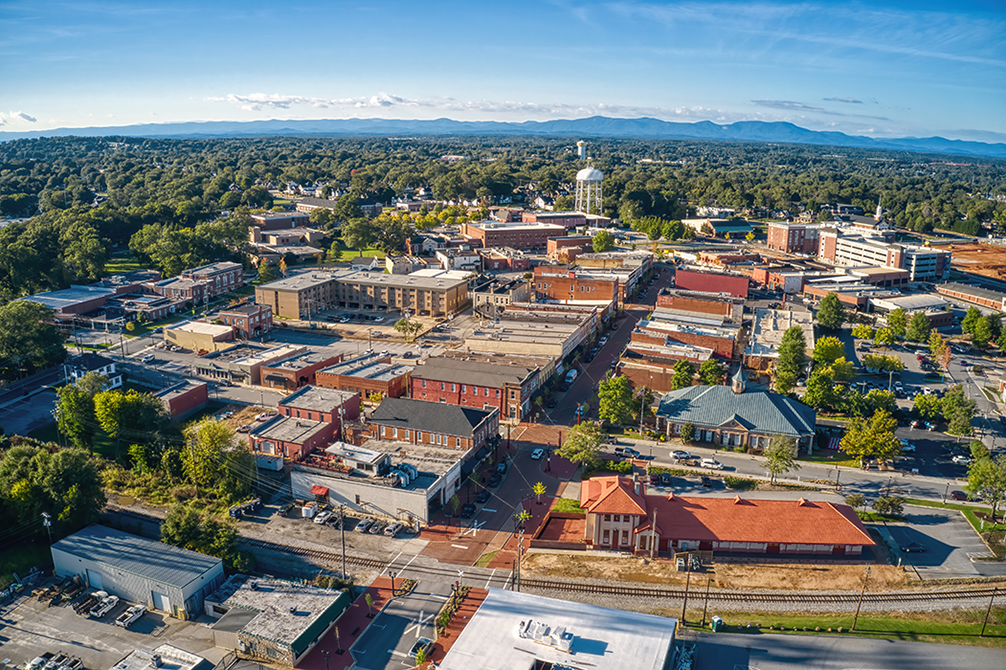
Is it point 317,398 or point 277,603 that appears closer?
point 277,603

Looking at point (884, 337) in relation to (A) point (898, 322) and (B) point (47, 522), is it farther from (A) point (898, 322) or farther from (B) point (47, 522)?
(B) point (47, 522)

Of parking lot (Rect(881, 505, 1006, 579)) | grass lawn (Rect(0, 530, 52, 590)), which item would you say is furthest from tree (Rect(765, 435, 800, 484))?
grass lawn (Rect(0, 530, 52, 590))

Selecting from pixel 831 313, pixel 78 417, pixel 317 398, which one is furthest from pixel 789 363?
pixel 78 417

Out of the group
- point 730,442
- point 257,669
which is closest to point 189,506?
point 257,669

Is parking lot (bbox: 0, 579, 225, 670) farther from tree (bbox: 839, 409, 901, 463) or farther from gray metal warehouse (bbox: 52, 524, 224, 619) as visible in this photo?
tree (bbox: 839, 409, 901, 463)

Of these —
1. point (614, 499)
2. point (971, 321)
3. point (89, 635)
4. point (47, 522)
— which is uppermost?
point (971, 321)
